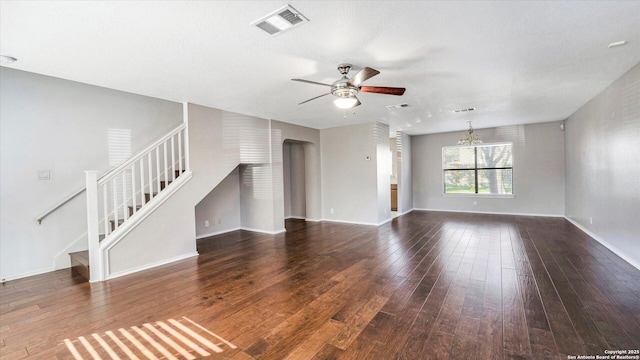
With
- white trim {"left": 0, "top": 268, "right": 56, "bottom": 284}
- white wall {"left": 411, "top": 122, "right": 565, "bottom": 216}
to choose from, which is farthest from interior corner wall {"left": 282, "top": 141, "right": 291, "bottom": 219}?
white trim {"left": 0, "top": 268, "right": 56, "bottom": 284}

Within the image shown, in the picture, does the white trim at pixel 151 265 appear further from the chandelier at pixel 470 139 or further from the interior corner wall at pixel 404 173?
the chandelier at pixel 470 139

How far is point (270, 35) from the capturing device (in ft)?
7.96

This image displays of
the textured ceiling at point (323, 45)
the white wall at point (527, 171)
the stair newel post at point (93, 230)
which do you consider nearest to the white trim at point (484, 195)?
the white wall at point (527, 171)

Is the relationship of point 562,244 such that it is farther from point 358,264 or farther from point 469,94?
point 358,264

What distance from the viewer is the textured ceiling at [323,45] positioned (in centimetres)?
207

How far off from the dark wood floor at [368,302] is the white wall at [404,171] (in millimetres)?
3605

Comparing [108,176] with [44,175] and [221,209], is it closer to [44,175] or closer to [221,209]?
[44,175]

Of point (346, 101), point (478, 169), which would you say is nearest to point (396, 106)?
point (346, 101)

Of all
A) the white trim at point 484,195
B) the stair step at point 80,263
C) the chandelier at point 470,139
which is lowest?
the stair step at point 80,263

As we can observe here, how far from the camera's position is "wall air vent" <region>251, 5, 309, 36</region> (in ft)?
6.84

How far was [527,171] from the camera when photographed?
763 centimetres

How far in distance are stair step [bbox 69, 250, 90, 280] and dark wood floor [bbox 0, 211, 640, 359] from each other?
129mm

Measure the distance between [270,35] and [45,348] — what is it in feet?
10.1

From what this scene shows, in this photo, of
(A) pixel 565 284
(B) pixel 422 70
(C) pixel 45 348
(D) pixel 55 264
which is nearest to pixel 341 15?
(B) pixel 422 70
